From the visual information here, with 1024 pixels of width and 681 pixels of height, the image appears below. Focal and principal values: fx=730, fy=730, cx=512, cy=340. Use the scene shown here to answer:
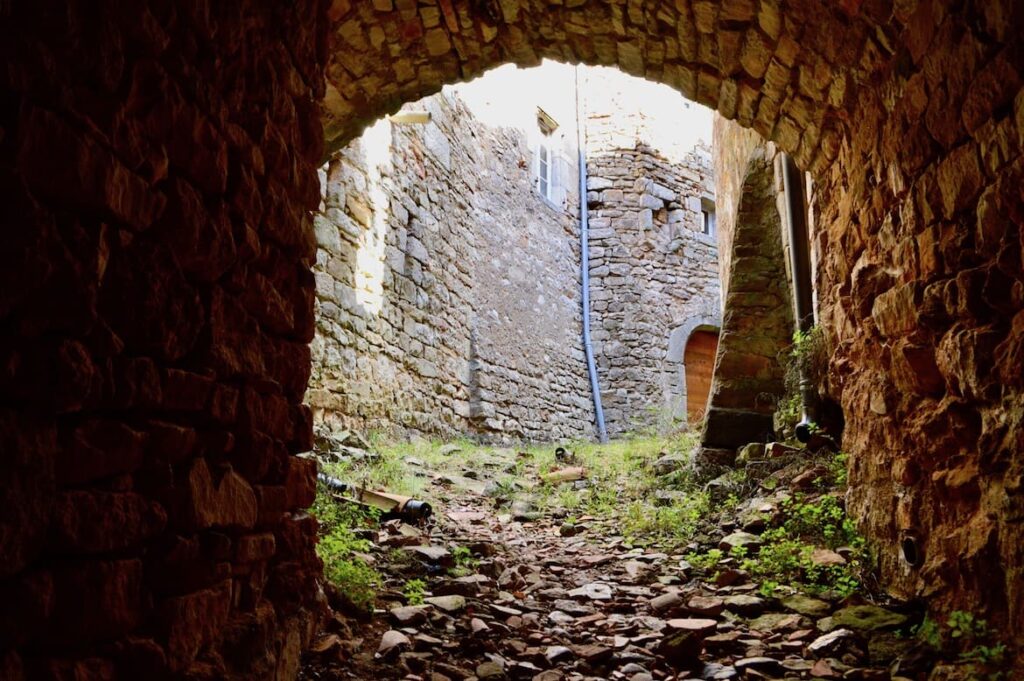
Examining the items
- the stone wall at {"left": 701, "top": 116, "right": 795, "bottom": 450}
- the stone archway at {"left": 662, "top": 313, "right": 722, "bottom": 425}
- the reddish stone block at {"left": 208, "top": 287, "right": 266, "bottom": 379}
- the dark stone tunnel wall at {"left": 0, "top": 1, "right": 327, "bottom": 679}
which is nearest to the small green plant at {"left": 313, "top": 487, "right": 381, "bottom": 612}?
the dark stone tunnel wall at {"left": 0, "top": 1, "right": 327, "bottom": 679}

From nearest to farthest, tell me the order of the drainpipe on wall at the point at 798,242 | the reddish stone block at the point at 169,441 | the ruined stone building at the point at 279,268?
1. the ruined stone building at the point at 279,268
2. the reddish stone block at the point at 169,441
3. the drainpipe on wall at the point at 798,242

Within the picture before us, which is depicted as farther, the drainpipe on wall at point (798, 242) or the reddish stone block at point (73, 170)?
the drainpipe on wall at point (798, 242)

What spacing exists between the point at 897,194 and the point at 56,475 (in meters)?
2.66

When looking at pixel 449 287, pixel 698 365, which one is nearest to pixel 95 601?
pixel 449 287

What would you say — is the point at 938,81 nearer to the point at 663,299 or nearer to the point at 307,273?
the point at 307,273

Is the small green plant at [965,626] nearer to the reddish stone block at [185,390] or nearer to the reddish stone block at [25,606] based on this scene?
the reddish stone block at [185,390]

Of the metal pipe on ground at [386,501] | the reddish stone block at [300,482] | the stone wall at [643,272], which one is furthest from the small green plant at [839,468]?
the stone wall at [643,272]

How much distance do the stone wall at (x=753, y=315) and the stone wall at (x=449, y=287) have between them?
307 centimetres

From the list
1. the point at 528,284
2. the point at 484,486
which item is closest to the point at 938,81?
the point at 484,486

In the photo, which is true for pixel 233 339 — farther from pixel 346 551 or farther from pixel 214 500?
pixel 346 551

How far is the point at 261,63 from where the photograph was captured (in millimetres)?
2002

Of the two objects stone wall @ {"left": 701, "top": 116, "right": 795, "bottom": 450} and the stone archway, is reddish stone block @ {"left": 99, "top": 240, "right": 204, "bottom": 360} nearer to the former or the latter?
stone wall @ {"left": 701, "top": 116, "right": 795, "bottom": 450}

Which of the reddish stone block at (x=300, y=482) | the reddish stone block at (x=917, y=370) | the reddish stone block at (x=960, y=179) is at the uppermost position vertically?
the reddish stone block at (x=960, y=179)

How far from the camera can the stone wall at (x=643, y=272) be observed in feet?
38.8
